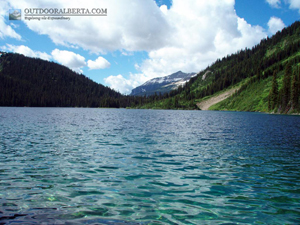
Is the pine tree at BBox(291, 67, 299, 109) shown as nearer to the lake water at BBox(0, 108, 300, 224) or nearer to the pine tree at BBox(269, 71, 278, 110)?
the pine tree at BBox(269, 71, 278, 110)

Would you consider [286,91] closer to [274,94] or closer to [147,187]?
[274,94]

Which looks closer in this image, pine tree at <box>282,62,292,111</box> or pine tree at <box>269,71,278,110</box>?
pine tree at <box>282,62,292,111</box>

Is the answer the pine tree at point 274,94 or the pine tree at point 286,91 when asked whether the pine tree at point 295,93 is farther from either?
the pine tree at point 274,94

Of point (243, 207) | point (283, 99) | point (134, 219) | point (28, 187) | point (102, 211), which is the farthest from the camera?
point (283, 99)

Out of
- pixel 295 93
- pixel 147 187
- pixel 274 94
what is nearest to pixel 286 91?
pixel 295 93

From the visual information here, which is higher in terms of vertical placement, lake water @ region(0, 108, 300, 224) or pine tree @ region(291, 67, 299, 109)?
pine tree @ region(291, 67, 299, 109)

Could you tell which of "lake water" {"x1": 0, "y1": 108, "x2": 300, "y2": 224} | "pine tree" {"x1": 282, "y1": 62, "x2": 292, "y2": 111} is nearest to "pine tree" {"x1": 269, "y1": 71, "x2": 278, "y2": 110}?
"pine tree" {"x1": 282, "y1": 62, "x2": 292, "y2": 111}

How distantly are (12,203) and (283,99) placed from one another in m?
150

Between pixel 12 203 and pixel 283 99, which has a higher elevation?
pixel 283 99

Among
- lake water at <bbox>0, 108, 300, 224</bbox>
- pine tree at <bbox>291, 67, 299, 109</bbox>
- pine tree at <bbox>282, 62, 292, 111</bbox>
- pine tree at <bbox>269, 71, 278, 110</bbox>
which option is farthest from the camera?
pine tree at <bbox>269, 71, 278, 110</bbox>

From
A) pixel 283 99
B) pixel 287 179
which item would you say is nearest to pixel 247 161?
pixel 287 179

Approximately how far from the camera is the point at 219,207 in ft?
32.8

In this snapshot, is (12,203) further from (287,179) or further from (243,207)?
(287,179)

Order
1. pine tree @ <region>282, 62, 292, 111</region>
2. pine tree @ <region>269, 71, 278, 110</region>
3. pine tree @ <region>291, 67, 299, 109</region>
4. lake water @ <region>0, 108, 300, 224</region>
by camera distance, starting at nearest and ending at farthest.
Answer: lake water @ <region>0, 108, 300, 224</region>, pine tree @ <region>291, 67, 299, 109</region>, pine tree @ <region>282, 62, 292, 111</region>, pine tree @ <region>269, 71, 278, 110</region>
